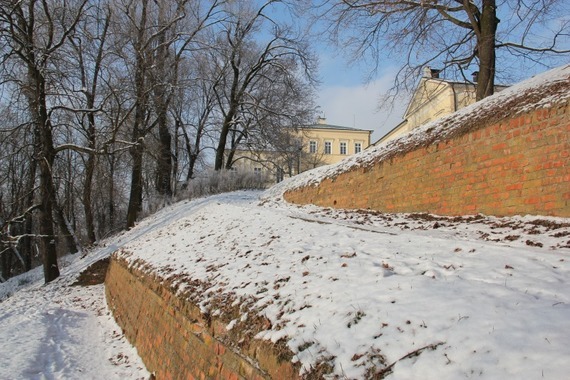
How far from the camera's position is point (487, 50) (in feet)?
42.2

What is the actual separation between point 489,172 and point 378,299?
4647 millimetres

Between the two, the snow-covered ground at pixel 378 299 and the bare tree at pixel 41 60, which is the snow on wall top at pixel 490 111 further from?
the bare tree at pixel 41 60

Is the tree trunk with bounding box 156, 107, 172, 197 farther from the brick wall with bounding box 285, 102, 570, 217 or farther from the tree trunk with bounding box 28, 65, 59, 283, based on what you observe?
the brick wall with bounding box 285, 102, 570, 217

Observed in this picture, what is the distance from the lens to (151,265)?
7246mm

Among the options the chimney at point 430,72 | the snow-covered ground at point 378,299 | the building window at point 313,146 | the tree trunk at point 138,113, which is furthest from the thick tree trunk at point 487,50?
the building window at point 313,146

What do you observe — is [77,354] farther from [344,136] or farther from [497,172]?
[344,136]

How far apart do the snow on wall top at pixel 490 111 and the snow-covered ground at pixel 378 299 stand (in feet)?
5.16

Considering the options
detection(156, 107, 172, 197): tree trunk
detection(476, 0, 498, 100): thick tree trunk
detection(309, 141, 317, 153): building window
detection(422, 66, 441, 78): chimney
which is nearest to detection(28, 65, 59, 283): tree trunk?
detection(156, 107, 172, 197): tree trunk

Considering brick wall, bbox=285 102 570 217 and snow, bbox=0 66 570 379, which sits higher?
brick wall, bbox=285 102 570 217

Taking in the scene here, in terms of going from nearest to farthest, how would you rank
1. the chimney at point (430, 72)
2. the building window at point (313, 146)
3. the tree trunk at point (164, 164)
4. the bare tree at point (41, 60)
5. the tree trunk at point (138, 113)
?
the bare tree at point (41, 60)
the chimney at point (430, 72)
the tree trunk at point (138, 113)
the tree trunk at point (164, 164)
the building window at point (313, 146)

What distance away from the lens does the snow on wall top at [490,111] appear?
6.30 meters

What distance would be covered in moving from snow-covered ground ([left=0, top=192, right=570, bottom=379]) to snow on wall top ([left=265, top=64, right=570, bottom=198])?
157 centimetres

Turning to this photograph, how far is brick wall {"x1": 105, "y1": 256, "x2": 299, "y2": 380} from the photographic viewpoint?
9.76 feet

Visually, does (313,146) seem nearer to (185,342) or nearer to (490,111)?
(490,111)
